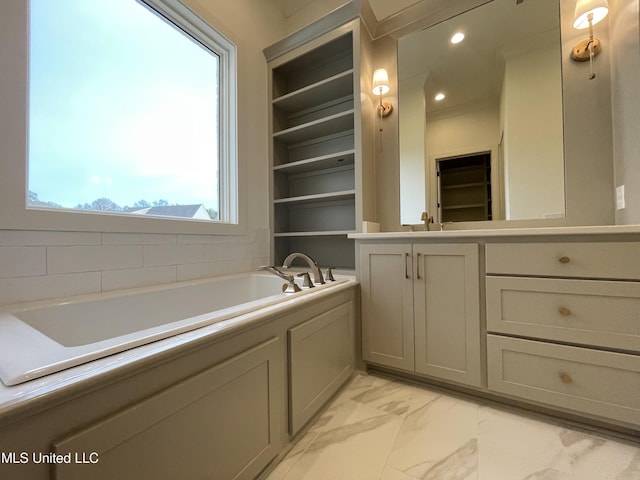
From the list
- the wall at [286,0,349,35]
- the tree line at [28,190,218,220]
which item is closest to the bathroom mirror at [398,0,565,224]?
the wall at [286,0,349,35]

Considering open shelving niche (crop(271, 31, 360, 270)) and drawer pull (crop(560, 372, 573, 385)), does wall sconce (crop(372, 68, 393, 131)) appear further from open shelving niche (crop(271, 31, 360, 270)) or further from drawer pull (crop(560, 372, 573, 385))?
drawer pull (crop(560, 372, 573, 385))

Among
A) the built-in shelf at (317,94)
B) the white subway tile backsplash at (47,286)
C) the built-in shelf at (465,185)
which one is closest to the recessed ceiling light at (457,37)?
the built-in shelf at (317,94)

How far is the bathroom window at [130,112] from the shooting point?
1.26 meters

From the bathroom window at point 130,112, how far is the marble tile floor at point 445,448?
145cm

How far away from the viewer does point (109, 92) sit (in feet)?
4.82

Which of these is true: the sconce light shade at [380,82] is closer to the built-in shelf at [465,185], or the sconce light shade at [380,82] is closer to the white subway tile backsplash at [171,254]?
the built-in shelf at [465,185]

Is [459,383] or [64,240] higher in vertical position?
[64,240]

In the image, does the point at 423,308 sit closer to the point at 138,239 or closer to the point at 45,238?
the point at 138,239

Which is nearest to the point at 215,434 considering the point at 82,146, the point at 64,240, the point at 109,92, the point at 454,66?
the point at 64,240

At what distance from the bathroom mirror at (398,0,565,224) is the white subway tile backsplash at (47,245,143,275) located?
174 cm

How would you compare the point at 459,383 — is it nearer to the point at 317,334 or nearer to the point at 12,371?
the point at 317,334

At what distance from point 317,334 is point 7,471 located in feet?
3.26

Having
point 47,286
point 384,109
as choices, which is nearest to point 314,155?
point 384,109

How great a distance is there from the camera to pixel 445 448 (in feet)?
3.69
